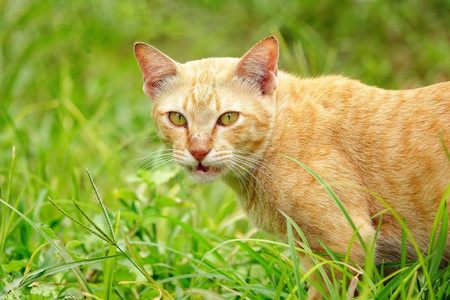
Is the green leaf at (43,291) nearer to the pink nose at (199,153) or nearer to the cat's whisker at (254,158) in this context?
the pink nose at (199,153)

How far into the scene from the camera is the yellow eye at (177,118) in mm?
3068

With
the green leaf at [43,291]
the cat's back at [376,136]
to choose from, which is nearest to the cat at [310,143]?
the cat's back at [376,136]

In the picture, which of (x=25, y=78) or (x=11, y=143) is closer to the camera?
(x=11, y=143)

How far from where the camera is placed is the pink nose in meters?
2.88

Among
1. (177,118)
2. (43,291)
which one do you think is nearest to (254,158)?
(177,118)

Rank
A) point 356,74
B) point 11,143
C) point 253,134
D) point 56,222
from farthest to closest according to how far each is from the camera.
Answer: point 356,74, point 11,143, point 56,222, point 253,134

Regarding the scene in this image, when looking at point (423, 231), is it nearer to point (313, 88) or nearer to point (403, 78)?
A: point (313, 88)

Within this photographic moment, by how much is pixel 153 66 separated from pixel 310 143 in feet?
3.20

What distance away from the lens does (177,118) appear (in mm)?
3092

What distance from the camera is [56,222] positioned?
356 cm

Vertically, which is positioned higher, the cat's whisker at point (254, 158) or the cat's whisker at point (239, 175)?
the cat's whisker at point (254, 158)

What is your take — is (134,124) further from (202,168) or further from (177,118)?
(202,168)

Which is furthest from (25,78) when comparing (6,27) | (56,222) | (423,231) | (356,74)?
(423,231)

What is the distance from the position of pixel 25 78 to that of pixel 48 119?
584 millimetres
